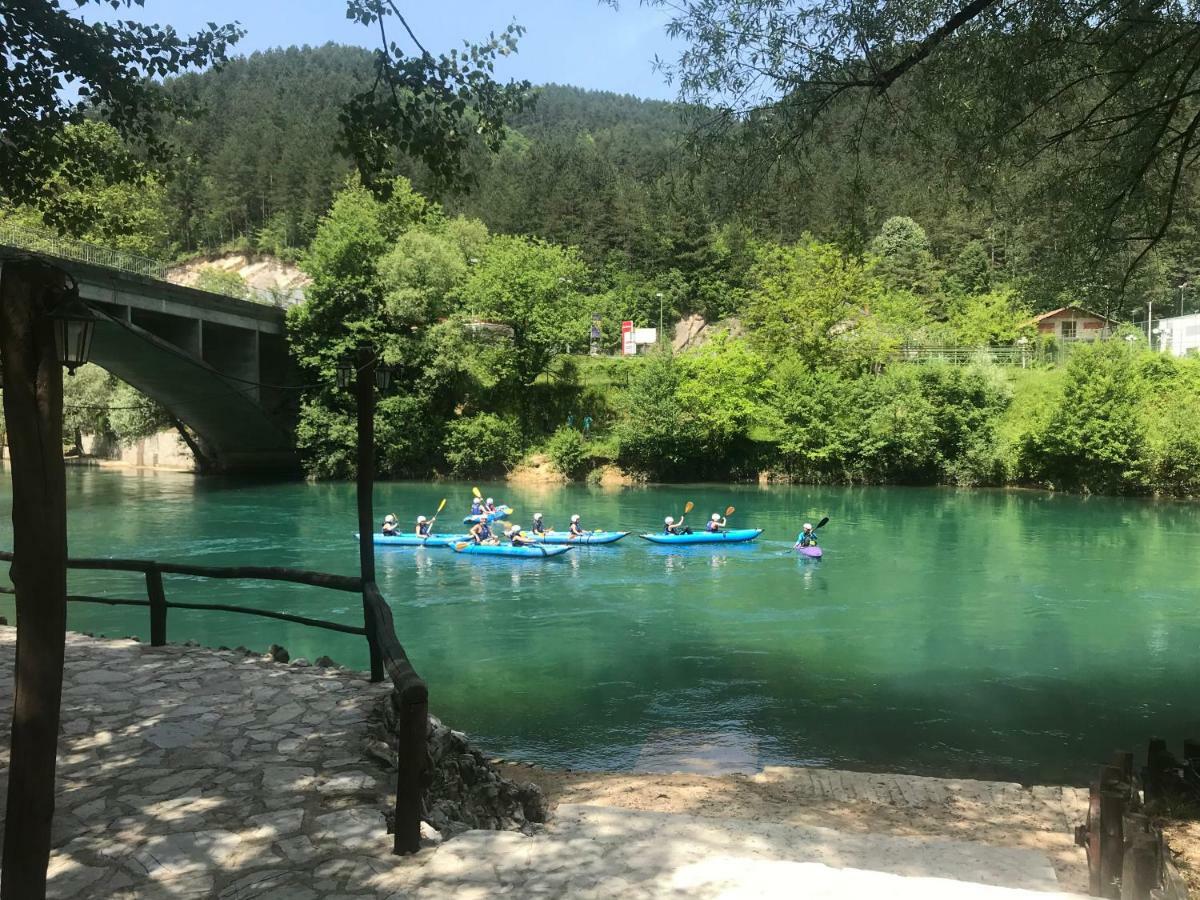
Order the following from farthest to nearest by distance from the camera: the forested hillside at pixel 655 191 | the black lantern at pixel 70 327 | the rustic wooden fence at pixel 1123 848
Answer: the forested hillside at pixel 655 191 → the rustic wooden fence at pixel 1123 848 → the black lantern at pixel 70 327

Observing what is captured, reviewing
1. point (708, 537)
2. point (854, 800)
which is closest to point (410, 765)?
point (854, 800)

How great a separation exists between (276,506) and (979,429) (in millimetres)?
24596

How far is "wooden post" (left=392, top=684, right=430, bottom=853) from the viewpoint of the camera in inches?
150

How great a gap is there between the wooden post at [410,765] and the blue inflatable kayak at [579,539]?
56.3 ft

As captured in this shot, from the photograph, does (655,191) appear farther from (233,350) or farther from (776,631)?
(233,350)

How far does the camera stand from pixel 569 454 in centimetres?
3691

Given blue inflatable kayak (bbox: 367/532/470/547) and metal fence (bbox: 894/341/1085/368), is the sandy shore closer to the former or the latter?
blue inflatable kayak (bbox: 367/532/470/547)

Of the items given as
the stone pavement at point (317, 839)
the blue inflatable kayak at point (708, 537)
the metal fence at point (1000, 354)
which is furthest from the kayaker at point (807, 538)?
the metal fence at point (1000, 354)

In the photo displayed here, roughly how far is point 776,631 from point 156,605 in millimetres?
9461

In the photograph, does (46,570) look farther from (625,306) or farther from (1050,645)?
(625,306)

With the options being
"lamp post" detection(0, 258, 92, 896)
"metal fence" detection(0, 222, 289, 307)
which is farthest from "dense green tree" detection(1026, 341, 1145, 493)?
"lamp post" detection(0, 258, 92, 896)

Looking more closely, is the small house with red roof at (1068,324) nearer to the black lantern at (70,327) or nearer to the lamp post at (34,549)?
the black lantern at (70,327)

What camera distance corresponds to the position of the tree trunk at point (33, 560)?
2.79 meters

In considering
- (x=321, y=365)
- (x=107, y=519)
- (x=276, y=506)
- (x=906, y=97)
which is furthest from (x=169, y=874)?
(x=321, y=365)
